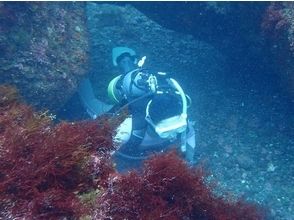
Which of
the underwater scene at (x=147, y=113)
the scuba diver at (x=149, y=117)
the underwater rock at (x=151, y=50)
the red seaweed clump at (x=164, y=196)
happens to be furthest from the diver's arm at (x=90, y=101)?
the red seaweed clump at (x=164, y=196)

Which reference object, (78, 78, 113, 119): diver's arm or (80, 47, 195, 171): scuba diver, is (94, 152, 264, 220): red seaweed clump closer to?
(80, 47, 195, 171): scuba diver

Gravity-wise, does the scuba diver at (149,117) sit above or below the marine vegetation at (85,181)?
below

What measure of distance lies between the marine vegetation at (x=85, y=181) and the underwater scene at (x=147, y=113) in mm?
10

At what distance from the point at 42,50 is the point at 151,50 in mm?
3763

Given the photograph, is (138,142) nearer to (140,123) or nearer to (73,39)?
(140,123)

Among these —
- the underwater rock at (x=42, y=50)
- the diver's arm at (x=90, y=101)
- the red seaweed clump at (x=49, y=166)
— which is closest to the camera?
the red seaweed clump at (x=49, y=166)

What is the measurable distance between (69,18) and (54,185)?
12.9 ft

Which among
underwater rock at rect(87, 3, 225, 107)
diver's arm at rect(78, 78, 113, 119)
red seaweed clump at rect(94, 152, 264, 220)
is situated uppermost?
red seaweed clump at rect(94, 152, 264, 220)

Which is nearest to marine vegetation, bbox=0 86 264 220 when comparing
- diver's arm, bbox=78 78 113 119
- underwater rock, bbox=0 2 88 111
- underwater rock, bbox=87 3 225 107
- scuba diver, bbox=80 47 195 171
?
scuba diver, bbox=80 47 195 171

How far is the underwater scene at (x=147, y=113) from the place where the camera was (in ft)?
9.78

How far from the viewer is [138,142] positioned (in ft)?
18.5

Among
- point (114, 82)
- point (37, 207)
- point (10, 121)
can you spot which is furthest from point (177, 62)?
point (37, 207)

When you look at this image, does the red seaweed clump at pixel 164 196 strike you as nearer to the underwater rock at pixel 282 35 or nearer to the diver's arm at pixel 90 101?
the underwater rock at pixel 282 35

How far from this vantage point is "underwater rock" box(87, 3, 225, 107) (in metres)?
8.09
